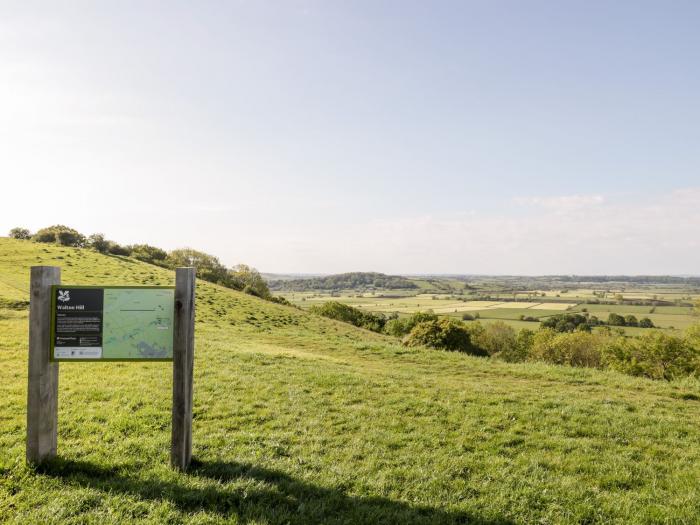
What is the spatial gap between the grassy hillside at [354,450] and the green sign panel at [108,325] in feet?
5.49

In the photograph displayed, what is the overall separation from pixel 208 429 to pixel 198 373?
5079 millimetres

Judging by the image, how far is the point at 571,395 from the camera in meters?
11.8

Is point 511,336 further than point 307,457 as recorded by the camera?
Yes

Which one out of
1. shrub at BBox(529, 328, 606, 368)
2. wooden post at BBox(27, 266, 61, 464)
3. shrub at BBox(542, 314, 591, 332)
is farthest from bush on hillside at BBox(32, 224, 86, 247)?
shrub at BBox(542, 314, 591, 332)

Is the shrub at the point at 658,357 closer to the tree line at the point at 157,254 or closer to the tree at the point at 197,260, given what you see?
the tree line at the point at 157,254

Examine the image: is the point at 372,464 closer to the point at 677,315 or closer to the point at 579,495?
the point at 579,495

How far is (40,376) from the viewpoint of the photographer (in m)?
6.07

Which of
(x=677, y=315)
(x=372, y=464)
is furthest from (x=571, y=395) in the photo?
(x=677, y=315)

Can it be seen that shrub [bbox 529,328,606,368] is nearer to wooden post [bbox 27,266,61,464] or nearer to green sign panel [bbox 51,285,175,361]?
green sign panel [bbox 51,285,175,361]

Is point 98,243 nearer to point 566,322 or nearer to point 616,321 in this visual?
point 566,322

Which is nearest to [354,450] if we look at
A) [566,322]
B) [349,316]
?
[349,316]

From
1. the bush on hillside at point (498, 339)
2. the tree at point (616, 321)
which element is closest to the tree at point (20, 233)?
the bush on hillside at point (498, 339)

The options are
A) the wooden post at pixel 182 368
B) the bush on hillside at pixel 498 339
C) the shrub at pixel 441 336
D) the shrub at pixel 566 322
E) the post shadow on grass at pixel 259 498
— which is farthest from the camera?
the shrub at pixel 566 322

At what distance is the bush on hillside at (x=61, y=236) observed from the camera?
6938cm
